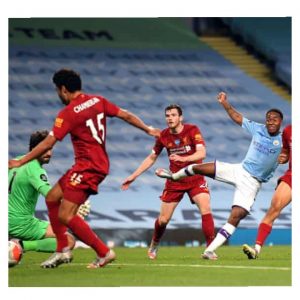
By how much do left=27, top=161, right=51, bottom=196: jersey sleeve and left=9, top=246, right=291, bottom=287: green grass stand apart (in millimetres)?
689

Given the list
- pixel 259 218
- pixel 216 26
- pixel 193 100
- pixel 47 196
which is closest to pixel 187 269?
pixel 47 196

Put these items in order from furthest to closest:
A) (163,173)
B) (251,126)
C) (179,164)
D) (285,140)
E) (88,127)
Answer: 1. (179,164)
2. (251,126)
3. (285,140)
4. (163,173)
5. (88,127)

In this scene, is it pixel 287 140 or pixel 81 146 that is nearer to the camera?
pixel 81 146

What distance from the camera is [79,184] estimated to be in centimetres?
941

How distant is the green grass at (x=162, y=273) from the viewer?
902cm

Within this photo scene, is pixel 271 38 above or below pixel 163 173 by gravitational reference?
above

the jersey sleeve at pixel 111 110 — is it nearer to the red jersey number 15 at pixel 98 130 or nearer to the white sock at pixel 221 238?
the red jersey number 15 at pixel 98 130

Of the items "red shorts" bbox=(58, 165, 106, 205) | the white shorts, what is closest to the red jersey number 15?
"red shorts" bbox=(58, 165, 106, 205)

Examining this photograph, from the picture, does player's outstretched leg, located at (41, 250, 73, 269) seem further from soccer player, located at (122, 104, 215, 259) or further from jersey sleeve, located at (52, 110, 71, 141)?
soccer player, located at (122, 104, 215, 259)

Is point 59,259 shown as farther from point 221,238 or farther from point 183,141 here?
point 183,141

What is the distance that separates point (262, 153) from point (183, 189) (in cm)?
87

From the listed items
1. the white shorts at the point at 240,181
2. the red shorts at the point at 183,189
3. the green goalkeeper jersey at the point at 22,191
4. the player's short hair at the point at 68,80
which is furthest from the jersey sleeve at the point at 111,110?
the red shorts at the point at 183,189

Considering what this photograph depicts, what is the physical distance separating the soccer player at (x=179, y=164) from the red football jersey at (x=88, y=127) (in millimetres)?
1767

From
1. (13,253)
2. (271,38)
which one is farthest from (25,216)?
(271,38)
